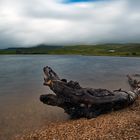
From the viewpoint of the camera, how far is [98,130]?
54.9ft

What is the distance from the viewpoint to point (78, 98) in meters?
20.1

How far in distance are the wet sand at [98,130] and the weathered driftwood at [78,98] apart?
0.96 meters

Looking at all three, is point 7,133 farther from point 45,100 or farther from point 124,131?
point 124,131

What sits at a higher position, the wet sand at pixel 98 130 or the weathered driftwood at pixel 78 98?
the weathered driftwood at pixel 78 98

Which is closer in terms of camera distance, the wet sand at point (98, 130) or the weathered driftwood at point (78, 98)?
the wet sand at point (98, 130)

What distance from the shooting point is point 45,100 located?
20234 mm

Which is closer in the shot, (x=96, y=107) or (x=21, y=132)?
(x=21, y=132)

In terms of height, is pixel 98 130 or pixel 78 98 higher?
pixel 78 98

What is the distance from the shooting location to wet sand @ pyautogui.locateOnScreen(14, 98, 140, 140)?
50.7 ft

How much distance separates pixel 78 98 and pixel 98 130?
3.85 m

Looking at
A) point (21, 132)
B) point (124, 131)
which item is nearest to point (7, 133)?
point (21, 132)

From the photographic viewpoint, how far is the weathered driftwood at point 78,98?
2006cm

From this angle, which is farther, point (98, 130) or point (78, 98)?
point (78, 98)

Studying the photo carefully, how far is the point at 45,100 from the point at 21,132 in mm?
2825
